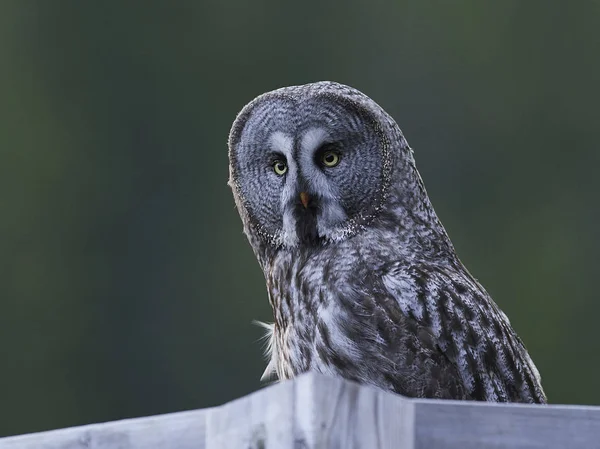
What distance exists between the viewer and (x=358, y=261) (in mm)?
2848

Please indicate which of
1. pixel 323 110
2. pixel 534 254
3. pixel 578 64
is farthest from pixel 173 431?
pixel 578 64

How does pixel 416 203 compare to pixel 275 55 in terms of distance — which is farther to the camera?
pixel 275 55

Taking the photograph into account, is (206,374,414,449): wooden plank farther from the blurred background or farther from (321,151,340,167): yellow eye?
the blurred background

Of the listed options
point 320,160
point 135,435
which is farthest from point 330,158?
point 135,435

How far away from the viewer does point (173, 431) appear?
1608mm

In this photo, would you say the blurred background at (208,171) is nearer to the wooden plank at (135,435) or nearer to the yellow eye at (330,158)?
the yellow eye at (330,158)

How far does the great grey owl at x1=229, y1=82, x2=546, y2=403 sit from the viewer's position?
8.84 ft

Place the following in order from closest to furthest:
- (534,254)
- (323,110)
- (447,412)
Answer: (447,412)
(323,110)
(534,254)

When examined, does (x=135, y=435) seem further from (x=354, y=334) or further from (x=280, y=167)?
(x=280, y=167)

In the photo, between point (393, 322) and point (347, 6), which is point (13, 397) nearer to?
point (347, 6)

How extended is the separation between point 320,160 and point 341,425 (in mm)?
1604

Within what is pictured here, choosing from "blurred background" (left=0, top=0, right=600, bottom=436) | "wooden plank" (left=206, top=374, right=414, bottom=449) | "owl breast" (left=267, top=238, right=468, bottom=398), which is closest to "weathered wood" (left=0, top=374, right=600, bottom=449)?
"wooden plank" (left=206, top=374, right=414, bottom=449)

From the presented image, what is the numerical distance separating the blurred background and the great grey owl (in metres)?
6.76

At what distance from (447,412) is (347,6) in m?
10.3
